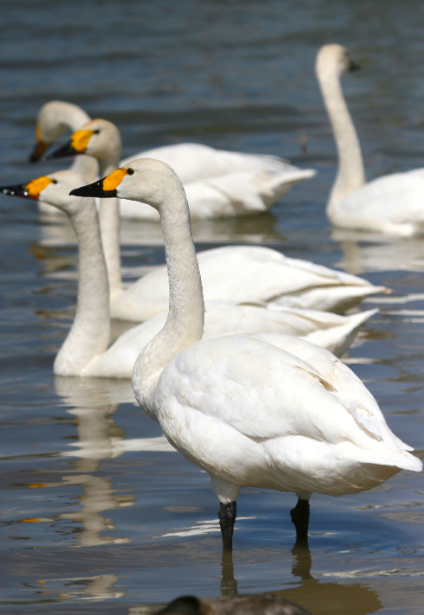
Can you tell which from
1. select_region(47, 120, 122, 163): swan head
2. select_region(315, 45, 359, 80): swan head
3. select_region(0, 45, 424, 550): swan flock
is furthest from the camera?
select_region(315, 45, 359, 80): swan head

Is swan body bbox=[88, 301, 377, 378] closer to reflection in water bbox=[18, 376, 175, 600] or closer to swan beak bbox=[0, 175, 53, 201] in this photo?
reflection in water bbox=[18, 376, 175, 600]

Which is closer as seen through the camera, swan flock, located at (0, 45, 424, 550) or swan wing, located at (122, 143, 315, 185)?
swan flock, located at (0, 45, 424, 550)

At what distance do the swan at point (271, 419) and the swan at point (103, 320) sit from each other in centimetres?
191

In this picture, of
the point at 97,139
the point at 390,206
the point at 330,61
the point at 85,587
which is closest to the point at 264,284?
the point at 97,139

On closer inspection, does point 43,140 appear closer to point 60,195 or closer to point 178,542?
point 60,195

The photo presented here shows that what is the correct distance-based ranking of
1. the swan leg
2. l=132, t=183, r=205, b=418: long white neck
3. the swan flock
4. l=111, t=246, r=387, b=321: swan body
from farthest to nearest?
l=111, t=246, r=387, b=321: swan body → l=132, t=183, r=205, b=418: long white neck → the swan leg → the swan flock

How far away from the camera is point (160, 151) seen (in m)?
12.1

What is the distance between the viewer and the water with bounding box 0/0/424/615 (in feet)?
13.7

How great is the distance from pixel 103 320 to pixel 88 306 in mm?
132

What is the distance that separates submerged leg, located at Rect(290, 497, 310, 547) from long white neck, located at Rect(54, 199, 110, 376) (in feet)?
9.44

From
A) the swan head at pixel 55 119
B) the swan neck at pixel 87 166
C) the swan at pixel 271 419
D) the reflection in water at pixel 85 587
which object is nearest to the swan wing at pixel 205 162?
the swan neck at pixel 87 166

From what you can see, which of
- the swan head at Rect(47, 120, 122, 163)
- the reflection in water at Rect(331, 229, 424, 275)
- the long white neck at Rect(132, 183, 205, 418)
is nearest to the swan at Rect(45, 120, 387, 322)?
the swan head at Rect(47, 120, 122, 163)

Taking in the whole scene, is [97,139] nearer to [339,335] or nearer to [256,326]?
[256,326]

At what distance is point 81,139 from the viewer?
347 inches
